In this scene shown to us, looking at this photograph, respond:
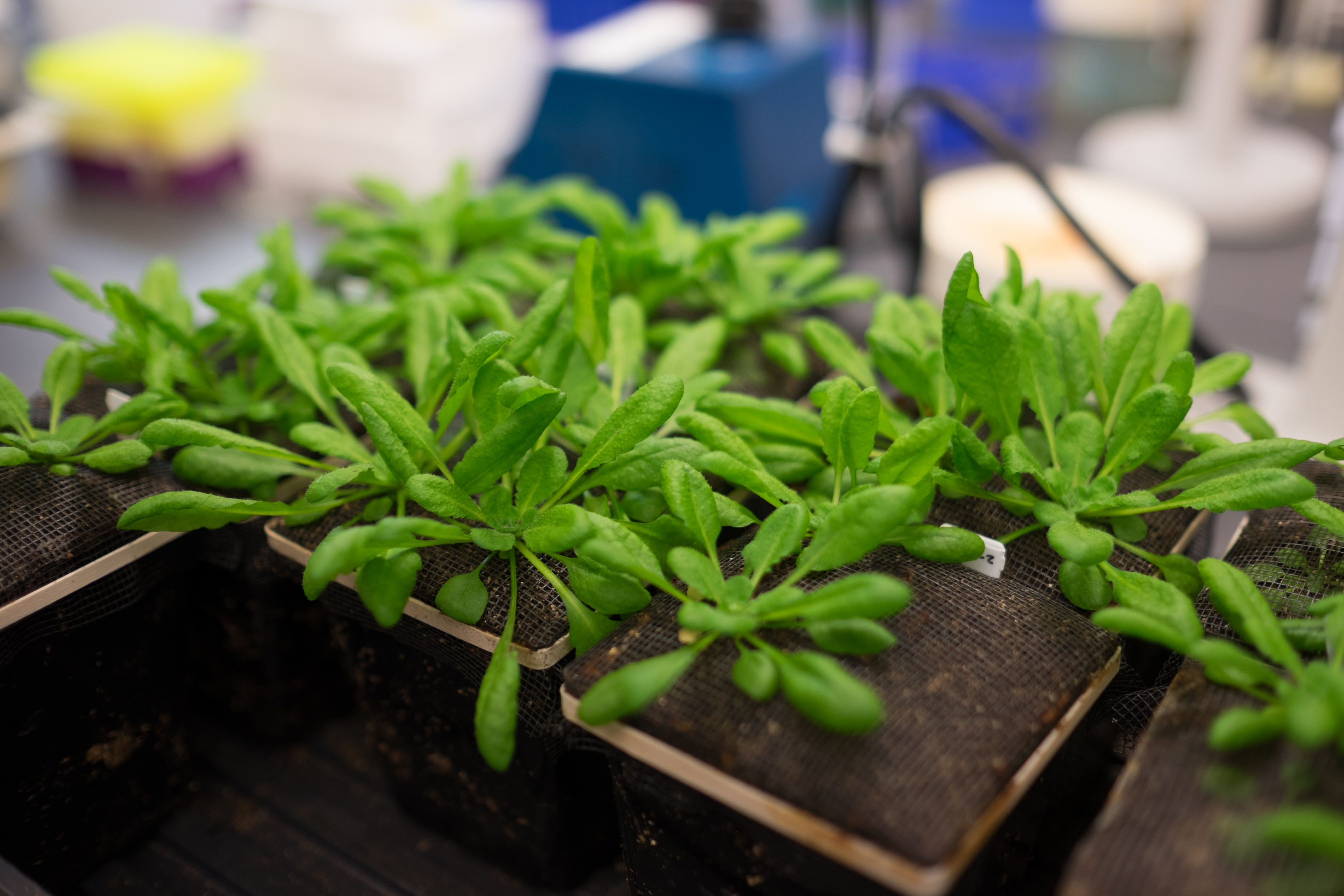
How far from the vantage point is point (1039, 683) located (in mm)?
409

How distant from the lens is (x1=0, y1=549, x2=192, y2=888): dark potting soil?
1.66 feet

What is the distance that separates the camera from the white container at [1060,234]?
96cm

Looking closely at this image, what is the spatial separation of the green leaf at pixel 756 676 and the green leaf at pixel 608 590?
0.07 metres

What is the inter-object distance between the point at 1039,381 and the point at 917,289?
55 cm

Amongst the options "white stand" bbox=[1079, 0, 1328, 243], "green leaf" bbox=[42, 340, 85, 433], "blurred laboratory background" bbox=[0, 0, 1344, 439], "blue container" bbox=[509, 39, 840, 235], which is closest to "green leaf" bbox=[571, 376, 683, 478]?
"green leaf" bbox=[42, 340, 85, 433]

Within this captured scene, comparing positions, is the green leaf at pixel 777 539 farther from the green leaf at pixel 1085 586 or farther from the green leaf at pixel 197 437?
the green leaf at pixel 197 437

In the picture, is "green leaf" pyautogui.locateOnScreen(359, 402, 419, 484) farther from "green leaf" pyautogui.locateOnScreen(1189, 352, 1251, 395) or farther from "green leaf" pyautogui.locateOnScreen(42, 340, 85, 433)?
"green leaf" pyautogui.locateOnScreen(1189, 352, 1251, 395)

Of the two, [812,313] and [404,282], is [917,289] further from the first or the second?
[404,282]

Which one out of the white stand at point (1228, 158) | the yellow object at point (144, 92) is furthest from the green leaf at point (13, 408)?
the white stand at point (1228, 158)

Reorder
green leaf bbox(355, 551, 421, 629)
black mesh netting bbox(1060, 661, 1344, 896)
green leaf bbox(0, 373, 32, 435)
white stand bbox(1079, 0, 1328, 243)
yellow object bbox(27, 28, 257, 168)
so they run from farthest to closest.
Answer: yellow object bbox(27, 28, 257, 168) → white stand bbox(1079, 0, 1328, 243) → green leaf bbox(0, 373, 32, 435) → green leaf bbox(355, 551, 421, 629) → black mesh netting bbox(1060, 661, 1344, 896)

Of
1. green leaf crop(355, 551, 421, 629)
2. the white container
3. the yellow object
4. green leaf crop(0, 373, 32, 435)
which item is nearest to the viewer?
green leaf crop(355, 551, 421, 629)

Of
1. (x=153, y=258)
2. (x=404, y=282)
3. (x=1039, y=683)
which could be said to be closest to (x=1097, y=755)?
(x=1039, y=683)

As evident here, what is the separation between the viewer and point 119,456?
52cm

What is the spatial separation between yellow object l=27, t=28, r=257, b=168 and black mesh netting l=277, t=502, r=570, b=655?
1376mm
